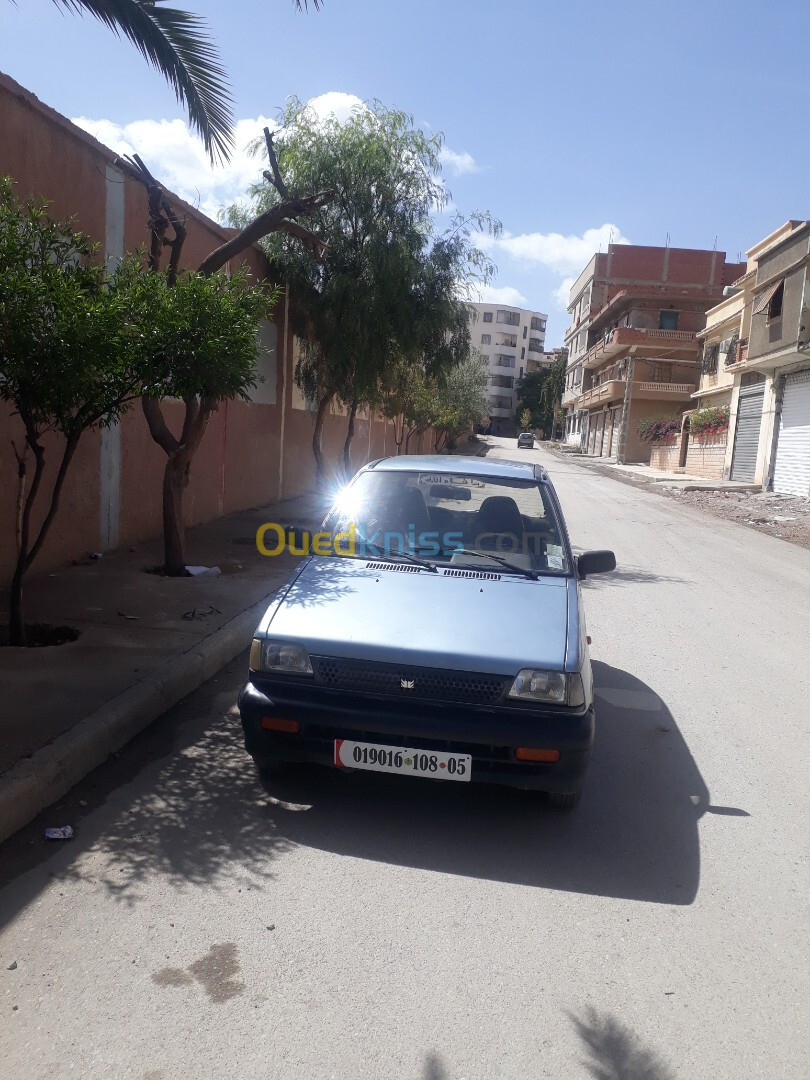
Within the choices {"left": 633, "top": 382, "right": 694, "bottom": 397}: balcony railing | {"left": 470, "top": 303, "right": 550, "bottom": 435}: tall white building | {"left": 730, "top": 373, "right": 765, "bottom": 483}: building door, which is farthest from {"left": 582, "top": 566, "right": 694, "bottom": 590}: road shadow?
{"left": 470, "top": 303, "right": 550, "bottom": 435}: tall white building

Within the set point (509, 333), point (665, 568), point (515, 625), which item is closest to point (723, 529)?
point (665, 568)

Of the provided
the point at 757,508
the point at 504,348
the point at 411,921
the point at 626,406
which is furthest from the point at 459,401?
the point at 504,348

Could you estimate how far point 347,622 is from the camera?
4.01 metres

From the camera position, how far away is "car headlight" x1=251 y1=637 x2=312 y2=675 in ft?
12.6

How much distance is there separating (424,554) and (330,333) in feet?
32.8

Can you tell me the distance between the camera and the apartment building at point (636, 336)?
55250 millimetres

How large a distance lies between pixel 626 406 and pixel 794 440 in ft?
94.5

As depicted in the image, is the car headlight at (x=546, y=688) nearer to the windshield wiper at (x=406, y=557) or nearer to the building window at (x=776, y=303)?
the windshield wiper at (x=406, y=557)

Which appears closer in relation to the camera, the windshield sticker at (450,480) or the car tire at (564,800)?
the car tire at (564,800)

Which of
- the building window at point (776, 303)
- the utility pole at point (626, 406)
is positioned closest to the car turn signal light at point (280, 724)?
the building window at point (776, 303)

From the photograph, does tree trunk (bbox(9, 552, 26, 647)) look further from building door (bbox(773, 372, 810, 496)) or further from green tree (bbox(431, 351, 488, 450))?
building door (bbox(773, 372, 810, 496))

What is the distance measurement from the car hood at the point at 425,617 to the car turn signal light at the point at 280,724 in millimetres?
338

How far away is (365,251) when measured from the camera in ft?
46.1

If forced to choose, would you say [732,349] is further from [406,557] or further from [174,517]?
[406,557]
